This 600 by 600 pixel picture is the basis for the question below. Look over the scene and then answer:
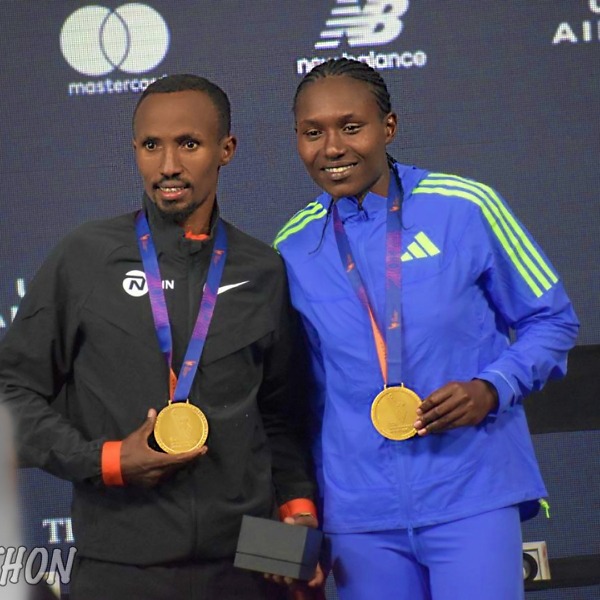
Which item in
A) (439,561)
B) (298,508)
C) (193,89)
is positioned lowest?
(439,561)

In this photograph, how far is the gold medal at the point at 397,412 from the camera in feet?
7.68

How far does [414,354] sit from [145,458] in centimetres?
57

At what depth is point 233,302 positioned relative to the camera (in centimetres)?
243

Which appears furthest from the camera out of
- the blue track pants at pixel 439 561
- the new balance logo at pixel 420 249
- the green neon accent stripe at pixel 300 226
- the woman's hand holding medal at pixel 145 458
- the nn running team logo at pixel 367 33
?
the nn running team logo at pixel 367 33

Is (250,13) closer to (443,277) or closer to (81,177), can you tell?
(81,177)

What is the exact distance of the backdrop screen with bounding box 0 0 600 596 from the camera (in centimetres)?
374

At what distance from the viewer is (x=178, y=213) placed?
7.97 feet

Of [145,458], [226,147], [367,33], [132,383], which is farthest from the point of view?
[367,33]

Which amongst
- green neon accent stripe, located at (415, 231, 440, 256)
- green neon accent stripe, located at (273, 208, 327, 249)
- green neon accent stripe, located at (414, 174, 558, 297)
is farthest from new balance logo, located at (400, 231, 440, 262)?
green neon accent stripe, located at (273, 208, 327, 249)

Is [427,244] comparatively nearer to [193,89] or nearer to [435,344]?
[435,344]

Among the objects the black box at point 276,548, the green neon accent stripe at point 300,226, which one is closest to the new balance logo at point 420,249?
the green neon accent stripe at point 300,226

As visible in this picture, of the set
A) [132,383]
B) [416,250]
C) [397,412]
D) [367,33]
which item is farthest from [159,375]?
[367,33]

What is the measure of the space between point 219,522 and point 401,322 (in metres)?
0.52

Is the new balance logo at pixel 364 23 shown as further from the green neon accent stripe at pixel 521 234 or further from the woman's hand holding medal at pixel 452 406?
the woman's hand holding medal at pixel 452 406
